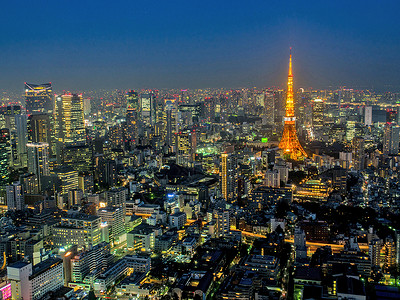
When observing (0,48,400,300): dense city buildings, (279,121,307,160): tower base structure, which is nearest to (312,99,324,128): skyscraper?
(0,48,400,300): dense city buildings

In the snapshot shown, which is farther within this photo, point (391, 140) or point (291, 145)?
point (391, 140)

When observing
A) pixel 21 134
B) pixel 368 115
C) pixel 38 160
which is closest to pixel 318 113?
pixel 368 115

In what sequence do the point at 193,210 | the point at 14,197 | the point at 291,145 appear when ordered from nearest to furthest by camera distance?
the point at 193,210, the point at 14,197, the point at 291,145

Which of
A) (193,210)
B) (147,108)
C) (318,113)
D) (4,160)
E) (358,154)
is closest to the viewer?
(193,210)

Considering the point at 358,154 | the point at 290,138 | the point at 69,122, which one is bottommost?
the point at 358,154

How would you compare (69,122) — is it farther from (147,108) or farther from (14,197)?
(147,108)

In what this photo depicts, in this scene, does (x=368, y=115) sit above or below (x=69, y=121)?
below

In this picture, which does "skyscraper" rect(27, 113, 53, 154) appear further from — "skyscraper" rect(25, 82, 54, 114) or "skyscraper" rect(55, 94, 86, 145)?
"skyscraper" rect(25, 82, 54, 114)

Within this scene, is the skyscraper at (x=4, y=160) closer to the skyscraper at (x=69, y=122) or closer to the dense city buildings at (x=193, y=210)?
the dense city buildings at (x=193, y=210)

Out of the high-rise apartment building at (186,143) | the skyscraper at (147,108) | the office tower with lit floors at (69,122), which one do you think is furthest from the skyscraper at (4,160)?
the skyscraper at (147,108)

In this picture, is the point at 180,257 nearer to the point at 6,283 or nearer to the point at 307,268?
the point at 307,268
